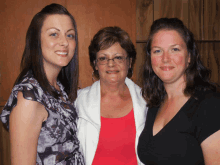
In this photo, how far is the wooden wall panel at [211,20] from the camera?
2393 mm

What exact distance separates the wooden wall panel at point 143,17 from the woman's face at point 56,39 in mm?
1273

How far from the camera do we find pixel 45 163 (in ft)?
3.62

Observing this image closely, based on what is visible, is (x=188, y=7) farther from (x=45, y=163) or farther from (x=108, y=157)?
(x=45, y=163)

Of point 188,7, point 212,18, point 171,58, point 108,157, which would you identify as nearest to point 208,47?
point 212,18

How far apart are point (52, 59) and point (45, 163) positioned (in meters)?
0.69


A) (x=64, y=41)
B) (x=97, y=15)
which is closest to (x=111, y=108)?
(x=64, y=41)

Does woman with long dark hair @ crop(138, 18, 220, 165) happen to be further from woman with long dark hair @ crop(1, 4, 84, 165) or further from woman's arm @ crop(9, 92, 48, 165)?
woman's arm @ crop(9, 92, 48, 165)

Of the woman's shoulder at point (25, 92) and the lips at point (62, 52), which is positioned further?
the lips at point (62, 52)

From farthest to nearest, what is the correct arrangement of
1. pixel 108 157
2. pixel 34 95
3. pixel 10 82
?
pixel 10 82 → pixel 108 157 → pixel 34 95

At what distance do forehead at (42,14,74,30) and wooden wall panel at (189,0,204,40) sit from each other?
73.9 inches

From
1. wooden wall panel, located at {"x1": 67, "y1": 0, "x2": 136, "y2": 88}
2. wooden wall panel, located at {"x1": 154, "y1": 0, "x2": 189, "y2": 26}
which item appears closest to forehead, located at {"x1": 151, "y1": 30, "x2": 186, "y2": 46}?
wooden wall panel, located at {"x1": 67, "y1": 0, "x2": 136, "y2": 88}

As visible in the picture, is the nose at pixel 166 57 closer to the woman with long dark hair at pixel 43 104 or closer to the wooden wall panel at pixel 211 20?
the woman with long dark hair at pixel 43 104

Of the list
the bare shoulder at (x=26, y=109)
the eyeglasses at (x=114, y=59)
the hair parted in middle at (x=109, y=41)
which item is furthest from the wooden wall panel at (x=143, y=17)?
the bare shoulder at (x=26, y=109)

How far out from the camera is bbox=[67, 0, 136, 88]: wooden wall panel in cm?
217
